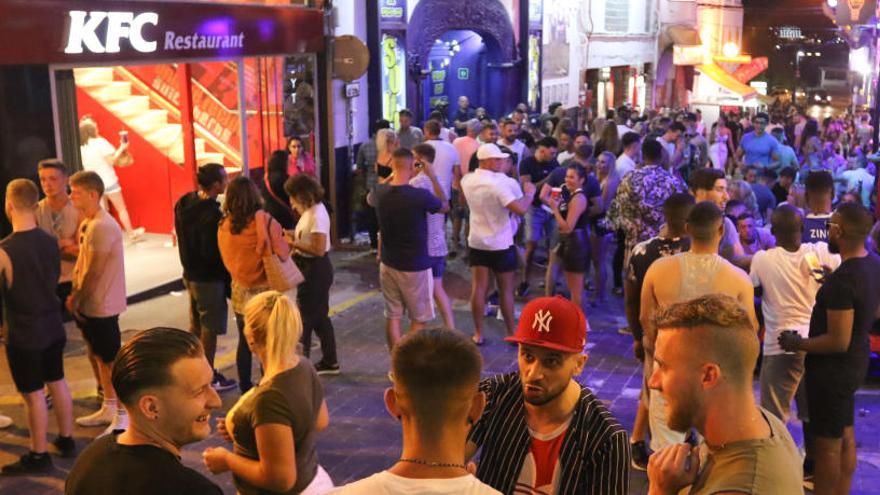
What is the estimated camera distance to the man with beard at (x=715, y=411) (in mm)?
2445

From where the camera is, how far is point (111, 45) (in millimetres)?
9164

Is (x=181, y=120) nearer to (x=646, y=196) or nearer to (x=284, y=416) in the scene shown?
(x=646, y=196)

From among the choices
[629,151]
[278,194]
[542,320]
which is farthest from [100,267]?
[629,151]

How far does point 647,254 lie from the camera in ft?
19.1

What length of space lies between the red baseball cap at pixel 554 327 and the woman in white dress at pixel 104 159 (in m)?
8.86

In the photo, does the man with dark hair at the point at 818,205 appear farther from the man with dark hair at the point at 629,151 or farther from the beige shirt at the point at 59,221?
the beige shirt at the point at 59,221

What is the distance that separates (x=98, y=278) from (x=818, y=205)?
5.19 meters

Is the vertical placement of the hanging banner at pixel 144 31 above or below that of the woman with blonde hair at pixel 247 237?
above

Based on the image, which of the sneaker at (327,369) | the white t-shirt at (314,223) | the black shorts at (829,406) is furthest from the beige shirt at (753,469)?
the sneaker at (327,369)

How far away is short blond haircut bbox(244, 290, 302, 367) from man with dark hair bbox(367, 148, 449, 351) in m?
3.34

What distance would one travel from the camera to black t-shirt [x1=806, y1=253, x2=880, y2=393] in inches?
192

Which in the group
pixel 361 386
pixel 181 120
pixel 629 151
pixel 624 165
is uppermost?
pixel 181 120

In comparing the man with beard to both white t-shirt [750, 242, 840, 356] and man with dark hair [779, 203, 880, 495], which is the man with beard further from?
white t-shirt [750, 242, 840, 356]

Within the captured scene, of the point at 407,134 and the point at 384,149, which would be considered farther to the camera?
the point at 407,134
